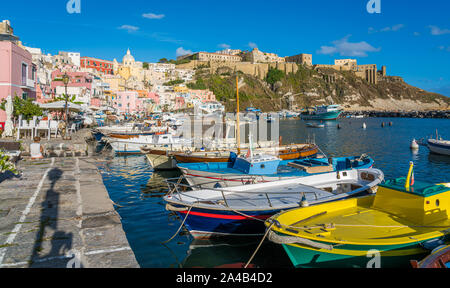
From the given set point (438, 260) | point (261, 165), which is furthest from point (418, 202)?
point (261, 165)

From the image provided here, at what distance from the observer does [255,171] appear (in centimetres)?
1458

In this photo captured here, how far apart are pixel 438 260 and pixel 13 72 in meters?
29.6

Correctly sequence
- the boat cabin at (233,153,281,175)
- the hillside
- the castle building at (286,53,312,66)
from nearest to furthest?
the boat cabin at (233,153,281,175) < the hillside < the castle building at (286,53,312,66)

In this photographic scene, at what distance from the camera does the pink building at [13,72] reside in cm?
2378

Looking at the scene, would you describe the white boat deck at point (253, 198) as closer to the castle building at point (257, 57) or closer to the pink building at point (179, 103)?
the pink building at point (179, 103)

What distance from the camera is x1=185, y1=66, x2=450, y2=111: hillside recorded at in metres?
134

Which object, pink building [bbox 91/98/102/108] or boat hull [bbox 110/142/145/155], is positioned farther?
pink building [bbox 91/98/102/108]

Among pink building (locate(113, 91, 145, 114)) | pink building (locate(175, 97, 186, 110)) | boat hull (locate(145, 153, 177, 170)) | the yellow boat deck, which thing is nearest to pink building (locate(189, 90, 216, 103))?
pink building (locate(175, 97, 186, 110))

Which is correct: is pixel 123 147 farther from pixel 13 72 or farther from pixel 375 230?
pixel 375 230

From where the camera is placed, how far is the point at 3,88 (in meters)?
24.2

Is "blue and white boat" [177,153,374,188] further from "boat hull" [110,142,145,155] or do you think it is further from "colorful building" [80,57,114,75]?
"colorful building" [80,57,114,75]

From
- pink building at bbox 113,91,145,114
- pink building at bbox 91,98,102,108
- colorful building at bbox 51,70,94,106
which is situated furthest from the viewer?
pink building at bbox 113,91,145,114

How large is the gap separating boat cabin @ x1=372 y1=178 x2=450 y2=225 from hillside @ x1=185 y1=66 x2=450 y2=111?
11389cm

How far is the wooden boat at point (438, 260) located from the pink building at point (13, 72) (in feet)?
94.7
